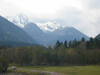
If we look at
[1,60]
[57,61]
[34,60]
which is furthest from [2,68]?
[57,61]

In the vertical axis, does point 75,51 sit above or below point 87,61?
above

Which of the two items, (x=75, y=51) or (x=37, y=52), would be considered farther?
(x=75, y=51)

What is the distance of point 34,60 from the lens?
121062 millimetres

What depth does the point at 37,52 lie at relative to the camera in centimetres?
12512

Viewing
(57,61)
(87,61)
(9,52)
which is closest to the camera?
(87,61)

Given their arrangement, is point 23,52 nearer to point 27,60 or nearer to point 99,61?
point 27,60

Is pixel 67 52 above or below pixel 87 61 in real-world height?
above

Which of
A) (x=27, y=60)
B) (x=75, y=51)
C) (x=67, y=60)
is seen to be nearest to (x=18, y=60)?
(x=27, y=60)

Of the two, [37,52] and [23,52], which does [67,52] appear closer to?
[37,52]

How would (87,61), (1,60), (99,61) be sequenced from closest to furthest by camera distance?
(1,60) → (99,61) → (87,61)

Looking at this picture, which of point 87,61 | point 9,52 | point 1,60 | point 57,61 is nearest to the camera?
point 1,60

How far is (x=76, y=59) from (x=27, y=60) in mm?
43008

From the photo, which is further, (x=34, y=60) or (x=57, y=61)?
(x=57, y=61)

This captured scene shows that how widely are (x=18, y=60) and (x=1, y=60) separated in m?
36.4
